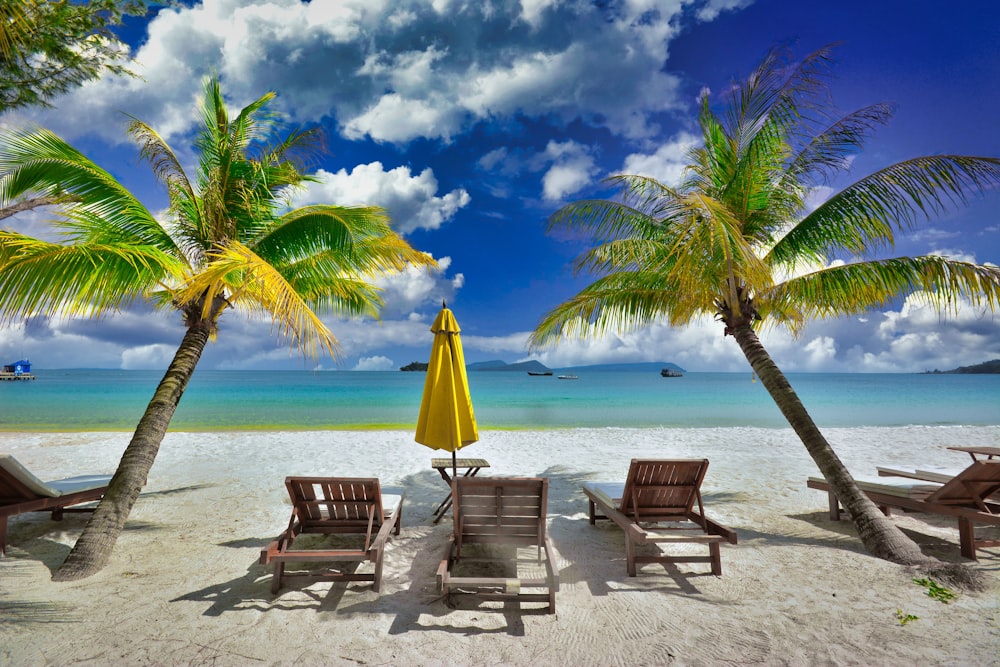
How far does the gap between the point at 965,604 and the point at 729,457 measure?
7.42 meters

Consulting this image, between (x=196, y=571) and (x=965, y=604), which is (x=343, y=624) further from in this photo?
(x=965, y=604)

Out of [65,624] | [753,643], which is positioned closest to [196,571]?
[65,624]

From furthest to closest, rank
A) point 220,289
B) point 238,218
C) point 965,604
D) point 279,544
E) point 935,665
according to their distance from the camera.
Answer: point 238,218
point 220,289
point 279,544
point 965,604
point 935,665

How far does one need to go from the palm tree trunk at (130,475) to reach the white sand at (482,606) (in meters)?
0.21

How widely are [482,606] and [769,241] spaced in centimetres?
610

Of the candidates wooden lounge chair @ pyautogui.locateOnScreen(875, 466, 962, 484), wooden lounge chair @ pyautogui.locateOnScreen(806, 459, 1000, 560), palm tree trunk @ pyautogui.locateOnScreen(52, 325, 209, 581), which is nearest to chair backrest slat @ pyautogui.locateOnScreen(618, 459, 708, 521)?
wooden lounge chair @ pyautogui.locateOnScreen(806, 459, 1000, 560)

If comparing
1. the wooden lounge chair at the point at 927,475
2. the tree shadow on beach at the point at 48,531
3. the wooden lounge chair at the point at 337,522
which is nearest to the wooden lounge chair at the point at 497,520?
the wooden lounge chair at the point at 337,522

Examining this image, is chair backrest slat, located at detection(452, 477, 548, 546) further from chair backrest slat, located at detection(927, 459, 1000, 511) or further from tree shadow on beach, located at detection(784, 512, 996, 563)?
chair backrest slat, located at detection(927, 459, 1000, 511)

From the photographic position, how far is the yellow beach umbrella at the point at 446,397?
5680 mm

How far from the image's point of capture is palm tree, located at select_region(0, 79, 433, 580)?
14.1 ft

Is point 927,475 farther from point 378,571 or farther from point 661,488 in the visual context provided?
point 378,571

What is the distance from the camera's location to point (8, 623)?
333 centimetres

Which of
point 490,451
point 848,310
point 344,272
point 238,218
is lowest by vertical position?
point 490,451

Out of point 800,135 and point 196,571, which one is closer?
point 196,571
